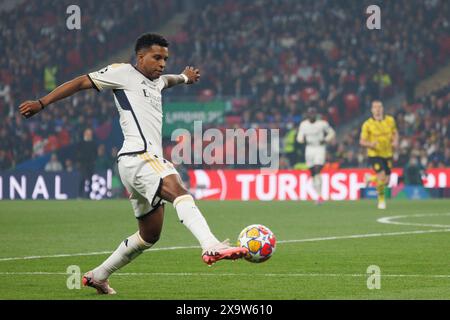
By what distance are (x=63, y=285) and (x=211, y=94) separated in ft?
87.7

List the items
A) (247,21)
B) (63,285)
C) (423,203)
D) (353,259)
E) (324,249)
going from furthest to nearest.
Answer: (247,21)
(423,203)
(324,249)
(353,259)
(63,285)

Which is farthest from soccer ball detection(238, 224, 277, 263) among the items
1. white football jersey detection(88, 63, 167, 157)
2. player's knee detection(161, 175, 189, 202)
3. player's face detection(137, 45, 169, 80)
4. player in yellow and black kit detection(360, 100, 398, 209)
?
player in yellow and black kit detection(360, 100, 398, 209)

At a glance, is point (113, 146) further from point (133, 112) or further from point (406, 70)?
point (133, 112)

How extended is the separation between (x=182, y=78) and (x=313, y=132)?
1672 centimetres

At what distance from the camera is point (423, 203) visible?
24.6m

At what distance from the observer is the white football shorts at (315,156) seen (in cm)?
2638

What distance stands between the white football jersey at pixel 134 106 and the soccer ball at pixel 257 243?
965mm

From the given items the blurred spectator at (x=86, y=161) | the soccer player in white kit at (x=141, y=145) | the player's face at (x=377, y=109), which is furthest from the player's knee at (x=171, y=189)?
the blurred spectator at (x=86, y=161)

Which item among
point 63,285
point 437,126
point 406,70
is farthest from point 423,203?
point 63,285

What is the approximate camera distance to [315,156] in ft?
86.7

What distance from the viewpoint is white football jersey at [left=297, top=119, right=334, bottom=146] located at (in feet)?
87.2

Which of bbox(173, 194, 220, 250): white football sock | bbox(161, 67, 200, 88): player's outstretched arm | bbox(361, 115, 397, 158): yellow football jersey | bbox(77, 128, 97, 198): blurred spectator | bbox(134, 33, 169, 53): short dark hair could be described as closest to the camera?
bbox(173, 194, 220, 250): white football sock

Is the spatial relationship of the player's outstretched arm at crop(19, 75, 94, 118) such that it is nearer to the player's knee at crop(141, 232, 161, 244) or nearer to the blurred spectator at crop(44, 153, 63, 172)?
the player's knee at crop(141, 232, 161, 244)

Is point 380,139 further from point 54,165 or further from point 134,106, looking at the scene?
point 134,106
